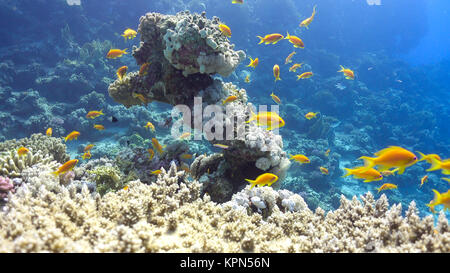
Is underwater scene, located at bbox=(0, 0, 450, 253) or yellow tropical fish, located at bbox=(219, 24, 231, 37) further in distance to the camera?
yellow tropical fish, located at bbox=(219, 24, 231, 37)

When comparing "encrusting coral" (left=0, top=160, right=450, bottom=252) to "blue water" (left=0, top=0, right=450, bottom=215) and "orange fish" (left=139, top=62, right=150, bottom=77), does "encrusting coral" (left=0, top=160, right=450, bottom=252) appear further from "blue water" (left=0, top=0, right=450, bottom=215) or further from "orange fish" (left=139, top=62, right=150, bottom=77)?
"blue water" (left=0, top=0, right=450, bottom=215)

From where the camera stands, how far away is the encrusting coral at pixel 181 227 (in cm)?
218

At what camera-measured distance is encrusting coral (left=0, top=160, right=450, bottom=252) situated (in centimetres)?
218

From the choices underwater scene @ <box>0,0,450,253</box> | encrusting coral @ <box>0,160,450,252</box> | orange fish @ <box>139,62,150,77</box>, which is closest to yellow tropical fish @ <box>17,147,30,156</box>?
underwater scene @ <box>0,0,450,253</box>

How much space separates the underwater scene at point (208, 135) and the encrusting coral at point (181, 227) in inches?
0.7

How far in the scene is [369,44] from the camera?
3550cm

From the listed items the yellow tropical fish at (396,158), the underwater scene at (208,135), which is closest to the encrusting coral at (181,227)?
the underwater scene at (208,135)

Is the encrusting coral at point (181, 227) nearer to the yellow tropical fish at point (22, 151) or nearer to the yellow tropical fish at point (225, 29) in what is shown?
the yellow tropical fish at point (22, 151)

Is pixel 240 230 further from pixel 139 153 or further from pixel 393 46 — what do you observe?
pixel 393 46

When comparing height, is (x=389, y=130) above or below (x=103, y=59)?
below

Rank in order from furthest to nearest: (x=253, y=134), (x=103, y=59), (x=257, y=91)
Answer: (x=257, y=91)
(x=103, y=59)
(x=253, y=134)

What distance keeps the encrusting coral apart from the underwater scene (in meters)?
0.02
